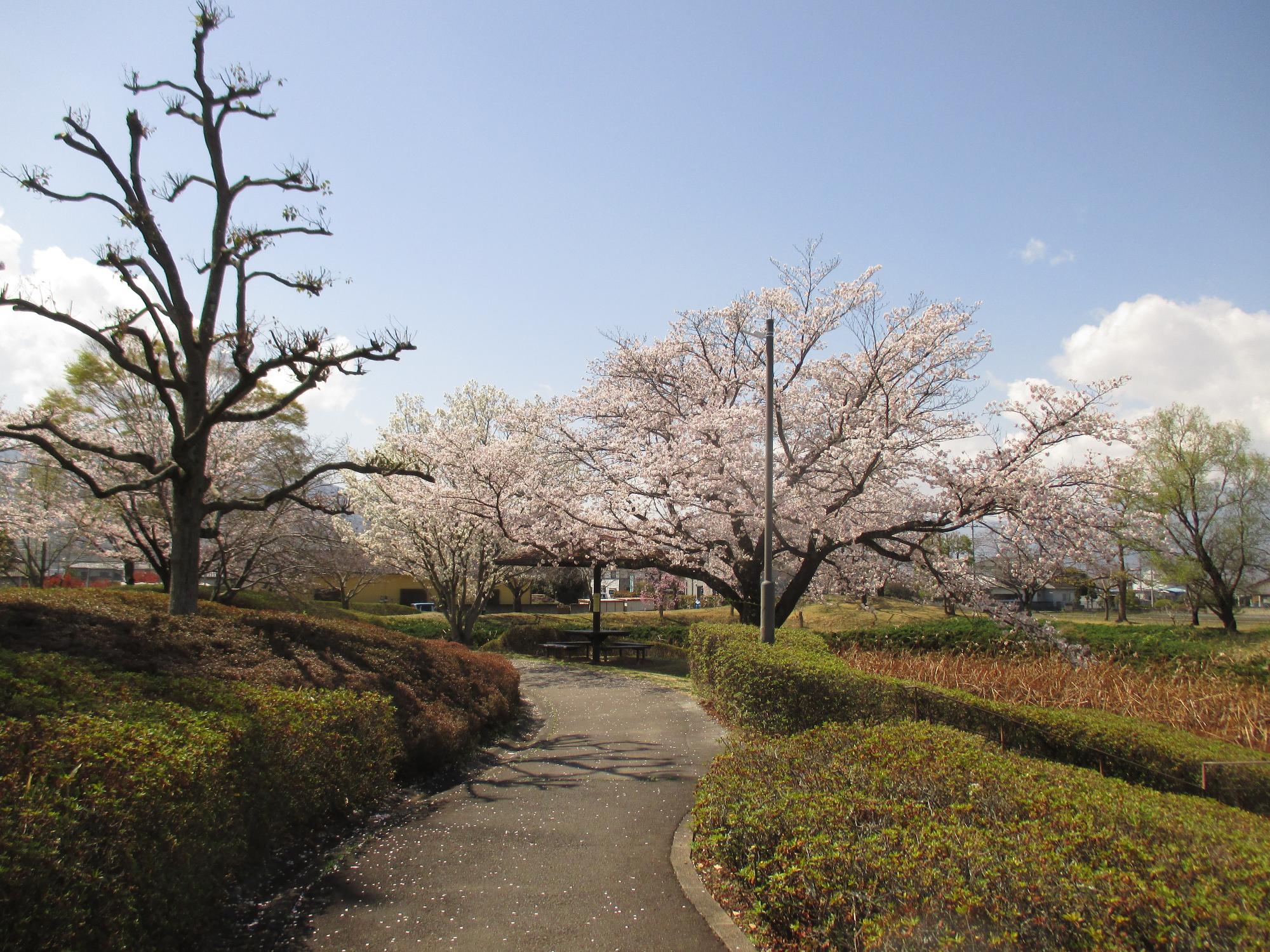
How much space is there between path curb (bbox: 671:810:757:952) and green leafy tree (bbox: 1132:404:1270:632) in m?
29.0

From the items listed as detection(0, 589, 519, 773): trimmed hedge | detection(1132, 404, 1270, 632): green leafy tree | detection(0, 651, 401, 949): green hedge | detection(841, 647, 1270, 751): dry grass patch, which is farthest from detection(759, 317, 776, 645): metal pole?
detection(1132, 404, 1270, 632): green leafy tree

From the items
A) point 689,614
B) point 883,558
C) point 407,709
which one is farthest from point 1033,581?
point 689,614

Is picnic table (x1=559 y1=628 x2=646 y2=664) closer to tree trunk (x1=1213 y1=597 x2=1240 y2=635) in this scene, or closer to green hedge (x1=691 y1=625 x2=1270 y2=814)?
green hedge (x1=691 y1=625 x2=1270 y2=814)

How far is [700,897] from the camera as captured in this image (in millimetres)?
4633

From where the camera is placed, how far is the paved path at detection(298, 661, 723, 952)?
13.5 feet

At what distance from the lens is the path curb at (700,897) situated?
4.05 meters

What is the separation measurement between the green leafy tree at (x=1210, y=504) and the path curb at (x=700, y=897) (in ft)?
95.1

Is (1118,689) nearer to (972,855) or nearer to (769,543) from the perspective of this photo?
(769,543)

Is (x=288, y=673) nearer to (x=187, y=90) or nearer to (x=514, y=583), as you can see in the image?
(x=187, y=90)

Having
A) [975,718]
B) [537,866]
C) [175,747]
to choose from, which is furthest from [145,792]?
[975,718]

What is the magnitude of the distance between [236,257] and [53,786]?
339 inches

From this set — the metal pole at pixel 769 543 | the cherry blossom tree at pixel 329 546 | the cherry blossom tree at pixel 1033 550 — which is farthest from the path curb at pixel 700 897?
the cherry blossom tree at pixel 329 546

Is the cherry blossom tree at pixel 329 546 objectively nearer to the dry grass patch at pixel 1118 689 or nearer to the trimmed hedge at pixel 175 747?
the trimmed hedge at pixel 175 747

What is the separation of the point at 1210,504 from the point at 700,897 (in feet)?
106
